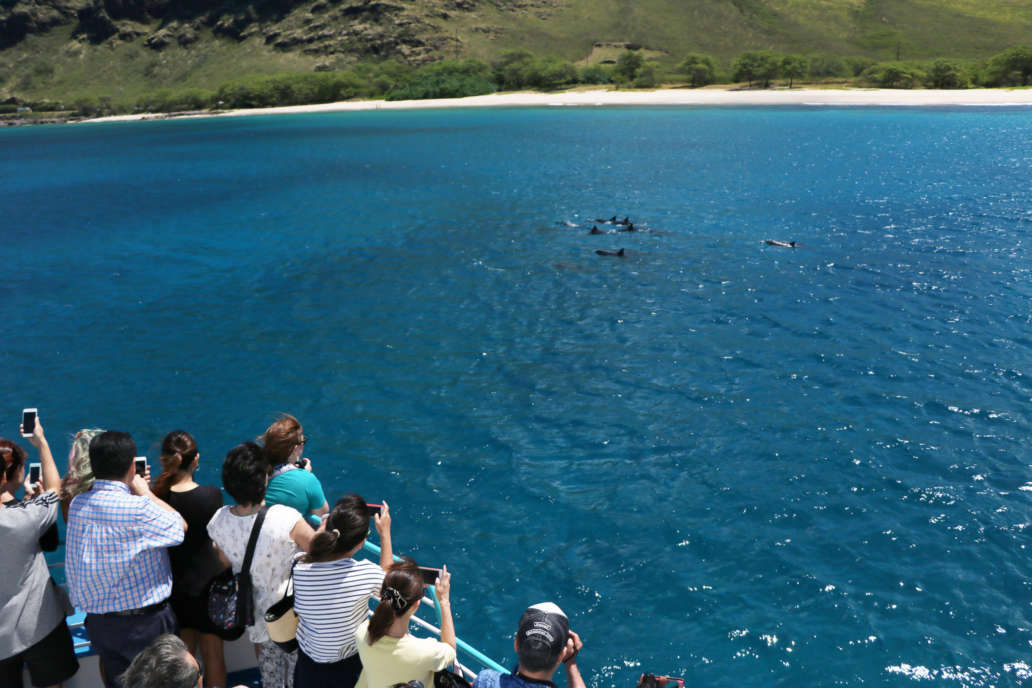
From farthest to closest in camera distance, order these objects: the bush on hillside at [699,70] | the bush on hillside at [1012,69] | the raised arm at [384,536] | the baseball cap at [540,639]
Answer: the bush on hillside at [699,70] < the bush on hillside at [1012,69] < the raised arm at [384,536] < the baseball cap at [540,639]

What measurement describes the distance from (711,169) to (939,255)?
25955 mm

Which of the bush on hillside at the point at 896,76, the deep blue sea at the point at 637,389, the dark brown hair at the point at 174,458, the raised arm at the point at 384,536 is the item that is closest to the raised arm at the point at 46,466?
the dark brown hair at the point at 174,458

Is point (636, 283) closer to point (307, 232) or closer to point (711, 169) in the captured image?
point (307, 232)

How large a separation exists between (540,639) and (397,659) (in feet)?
3.51

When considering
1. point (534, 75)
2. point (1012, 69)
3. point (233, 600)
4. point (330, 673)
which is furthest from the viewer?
point (534, 75)

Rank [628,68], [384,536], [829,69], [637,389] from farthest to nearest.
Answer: [628,68] → [829,69] → [637,389] → [384,536]

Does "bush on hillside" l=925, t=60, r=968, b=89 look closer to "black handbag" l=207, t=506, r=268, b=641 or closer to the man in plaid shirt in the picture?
"black handbag" l=207, t=506, r=268, b=641

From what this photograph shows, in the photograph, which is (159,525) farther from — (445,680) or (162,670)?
(445,680)

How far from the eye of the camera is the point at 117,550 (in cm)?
531

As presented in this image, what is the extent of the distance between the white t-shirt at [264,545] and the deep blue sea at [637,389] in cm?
408

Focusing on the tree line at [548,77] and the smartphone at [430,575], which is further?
the tree line at [548,77]

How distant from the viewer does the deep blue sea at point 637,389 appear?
9.50 metres

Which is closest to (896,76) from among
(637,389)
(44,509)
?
(637,389)

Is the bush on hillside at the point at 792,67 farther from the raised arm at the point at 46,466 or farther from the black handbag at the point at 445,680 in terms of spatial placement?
the black handbag at the point at 445,680
